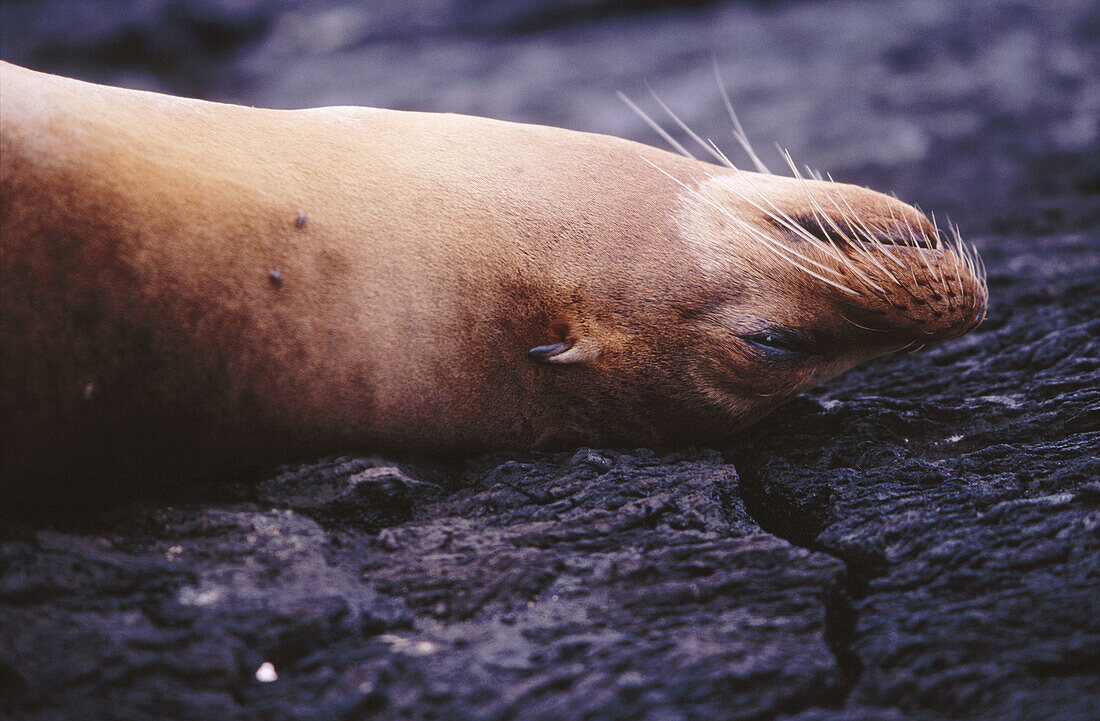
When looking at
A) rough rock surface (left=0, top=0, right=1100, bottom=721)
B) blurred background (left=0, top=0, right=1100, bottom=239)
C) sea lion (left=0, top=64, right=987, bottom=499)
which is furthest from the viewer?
blurred background (left=0, top=0, right=1100, bottom=239)

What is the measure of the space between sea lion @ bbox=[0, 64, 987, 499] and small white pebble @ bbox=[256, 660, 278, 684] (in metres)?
0.62

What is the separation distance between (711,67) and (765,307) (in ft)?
16.2

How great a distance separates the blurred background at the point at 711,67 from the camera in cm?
578

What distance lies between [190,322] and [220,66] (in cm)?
629

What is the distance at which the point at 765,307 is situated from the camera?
2416 mm

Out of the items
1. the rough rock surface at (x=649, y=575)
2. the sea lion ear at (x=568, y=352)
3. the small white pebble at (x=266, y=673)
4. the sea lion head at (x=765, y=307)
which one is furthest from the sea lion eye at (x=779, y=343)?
the small white pebble at (x=266, y=673)

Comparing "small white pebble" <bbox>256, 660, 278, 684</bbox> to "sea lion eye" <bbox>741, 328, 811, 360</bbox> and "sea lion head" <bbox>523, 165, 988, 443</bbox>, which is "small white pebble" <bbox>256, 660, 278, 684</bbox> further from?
"sea lion eye" <bbox>741, 328, 811, 360</bbox>

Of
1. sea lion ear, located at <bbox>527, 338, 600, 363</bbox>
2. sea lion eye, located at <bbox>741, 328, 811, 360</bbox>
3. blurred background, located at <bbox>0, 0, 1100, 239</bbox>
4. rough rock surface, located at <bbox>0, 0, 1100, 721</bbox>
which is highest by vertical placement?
blurred background, located at <bbox>0, 0, 1100, 239</bbox>

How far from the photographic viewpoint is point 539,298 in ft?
7.58

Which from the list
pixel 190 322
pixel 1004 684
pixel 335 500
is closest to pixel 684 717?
pixel 1004 684

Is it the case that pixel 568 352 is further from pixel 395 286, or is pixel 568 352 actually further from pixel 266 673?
pixel 266 673

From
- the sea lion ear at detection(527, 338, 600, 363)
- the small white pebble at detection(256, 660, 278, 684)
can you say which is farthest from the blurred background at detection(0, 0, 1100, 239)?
the small white pebble at detection(256, 660, 278, 684)

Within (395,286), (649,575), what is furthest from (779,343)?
(395,286)

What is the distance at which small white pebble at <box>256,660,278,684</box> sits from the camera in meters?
1.71
